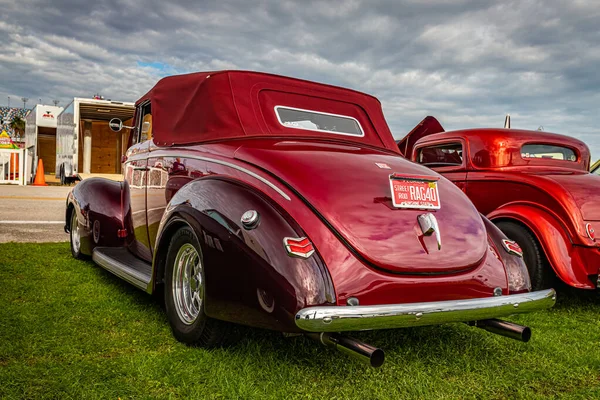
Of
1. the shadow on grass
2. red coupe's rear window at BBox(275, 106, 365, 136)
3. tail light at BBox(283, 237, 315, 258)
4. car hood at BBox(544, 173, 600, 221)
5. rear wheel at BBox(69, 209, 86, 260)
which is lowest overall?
the shadow on grass

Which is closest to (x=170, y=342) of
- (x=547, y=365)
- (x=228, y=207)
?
(x=228, y=207)

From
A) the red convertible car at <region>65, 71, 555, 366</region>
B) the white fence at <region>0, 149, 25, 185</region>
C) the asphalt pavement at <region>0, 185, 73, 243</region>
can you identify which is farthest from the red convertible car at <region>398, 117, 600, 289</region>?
the white fence at <region>0, 149, 25, 185</region>

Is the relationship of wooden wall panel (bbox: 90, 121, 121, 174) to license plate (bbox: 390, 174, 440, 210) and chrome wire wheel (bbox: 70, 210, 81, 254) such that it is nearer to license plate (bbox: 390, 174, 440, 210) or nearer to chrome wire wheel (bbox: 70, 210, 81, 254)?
chrome wire wheel (bbox: 70, 210, 81, 254)

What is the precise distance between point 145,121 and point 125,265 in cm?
149

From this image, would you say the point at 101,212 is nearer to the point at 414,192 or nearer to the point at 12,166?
the point at 414,192

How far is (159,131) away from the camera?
416 cm

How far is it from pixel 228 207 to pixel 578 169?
4522 mm

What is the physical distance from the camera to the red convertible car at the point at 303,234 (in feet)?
8.30

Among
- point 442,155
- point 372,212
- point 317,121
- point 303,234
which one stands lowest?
point 303,234

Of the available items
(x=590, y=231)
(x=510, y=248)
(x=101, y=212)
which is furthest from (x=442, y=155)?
(x=101, y=212)

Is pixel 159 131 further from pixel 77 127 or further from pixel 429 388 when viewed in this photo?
pixel 77 127

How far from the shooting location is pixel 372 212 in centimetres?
281

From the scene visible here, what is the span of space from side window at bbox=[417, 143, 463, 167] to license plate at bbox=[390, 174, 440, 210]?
3.02m

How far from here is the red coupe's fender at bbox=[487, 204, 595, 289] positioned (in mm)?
4359
